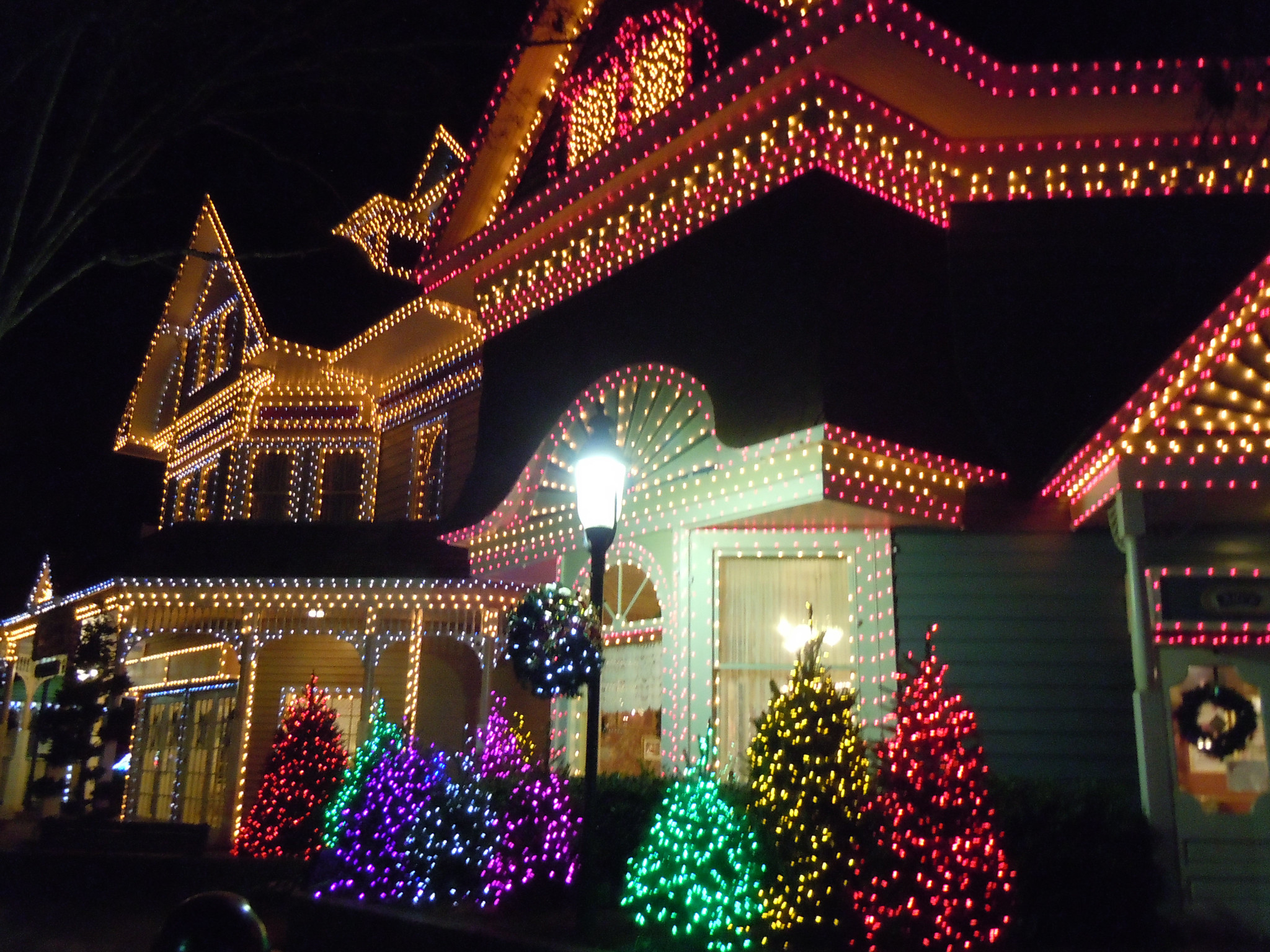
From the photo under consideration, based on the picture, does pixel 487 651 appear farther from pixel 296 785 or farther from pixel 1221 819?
pixel 1221 819

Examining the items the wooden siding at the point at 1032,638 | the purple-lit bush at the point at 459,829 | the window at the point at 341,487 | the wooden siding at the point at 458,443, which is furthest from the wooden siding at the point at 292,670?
the wooden siding at the point at 1032,638

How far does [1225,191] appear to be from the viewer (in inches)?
384

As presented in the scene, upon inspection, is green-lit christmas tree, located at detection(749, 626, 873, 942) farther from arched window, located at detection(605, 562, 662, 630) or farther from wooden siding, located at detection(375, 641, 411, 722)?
wooden siding, located at detection(375, 641, 411, 722)

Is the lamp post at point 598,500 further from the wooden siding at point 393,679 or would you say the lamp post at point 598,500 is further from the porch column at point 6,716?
the porch column at point 6,716

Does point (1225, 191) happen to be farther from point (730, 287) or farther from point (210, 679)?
point (210, 679)

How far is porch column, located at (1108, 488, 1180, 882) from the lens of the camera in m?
7.51

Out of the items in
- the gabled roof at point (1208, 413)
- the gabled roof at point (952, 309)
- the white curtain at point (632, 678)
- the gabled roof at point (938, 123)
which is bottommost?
the white curtain at point (632, 678)

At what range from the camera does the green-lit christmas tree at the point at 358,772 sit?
9664 mm

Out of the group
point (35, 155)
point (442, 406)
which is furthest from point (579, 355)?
point (35, 155)

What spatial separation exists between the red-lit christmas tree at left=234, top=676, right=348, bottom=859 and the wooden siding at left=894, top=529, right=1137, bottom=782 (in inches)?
331

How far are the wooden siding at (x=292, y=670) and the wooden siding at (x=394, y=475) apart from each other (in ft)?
7.43

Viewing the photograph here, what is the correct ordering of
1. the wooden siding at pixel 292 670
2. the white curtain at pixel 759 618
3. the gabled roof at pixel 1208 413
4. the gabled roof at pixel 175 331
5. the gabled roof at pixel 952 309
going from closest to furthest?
the gabled roof at pixel 1208 413 → the gabled roof at pixel 952 309 → the white curtain at pixel 759 618 → the wooden siding at pixel 292 670 → the gabled roof at pixel 175 331

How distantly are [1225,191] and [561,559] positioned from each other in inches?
297

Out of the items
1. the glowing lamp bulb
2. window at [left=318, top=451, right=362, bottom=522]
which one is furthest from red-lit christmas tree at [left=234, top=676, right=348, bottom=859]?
the glowing lamp bulb
